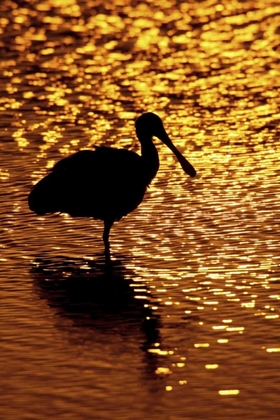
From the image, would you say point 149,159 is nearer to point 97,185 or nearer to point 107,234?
point 97,185

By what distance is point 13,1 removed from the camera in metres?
33.6

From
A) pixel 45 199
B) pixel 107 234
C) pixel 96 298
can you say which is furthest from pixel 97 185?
pixel 96 298

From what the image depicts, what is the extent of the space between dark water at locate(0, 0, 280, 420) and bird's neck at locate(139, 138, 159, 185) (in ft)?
1.53

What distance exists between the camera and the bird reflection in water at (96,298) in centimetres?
1293

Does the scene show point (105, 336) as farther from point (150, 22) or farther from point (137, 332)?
point (150, 22)

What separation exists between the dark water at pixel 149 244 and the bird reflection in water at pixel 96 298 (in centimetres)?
2

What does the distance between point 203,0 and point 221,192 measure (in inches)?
645

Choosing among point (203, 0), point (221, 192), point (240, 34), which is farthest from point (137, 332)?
point (203, 0)

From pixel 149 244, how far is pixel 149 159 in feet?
3.72

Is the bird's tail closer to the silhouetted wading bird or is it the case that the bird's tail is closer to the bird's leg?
the silhouetted wading bird

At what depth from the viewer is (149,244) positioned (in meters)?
15.6

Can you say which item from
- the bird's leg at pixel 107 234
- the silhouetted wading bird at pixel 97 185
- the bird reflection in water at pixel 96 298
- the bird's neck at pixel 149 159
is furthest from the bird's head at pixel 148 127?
the bird reflection in water at pixel 96 298

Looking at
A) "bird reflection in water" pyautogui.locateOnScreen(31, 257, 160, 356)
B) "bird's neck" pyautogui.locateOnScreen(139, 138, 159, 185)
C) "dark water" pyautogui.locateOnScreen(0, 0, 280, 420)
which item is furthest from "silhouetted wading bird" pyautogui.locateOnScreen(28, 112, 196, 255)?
"bird reflection in water" pyautogui.locateOnScreen(31, 257, 160, 356)

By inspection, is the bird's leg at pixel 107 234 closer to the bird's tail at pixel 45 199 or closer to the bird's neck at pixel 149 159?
the bird's tail at pixel 45 199
